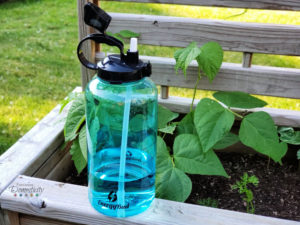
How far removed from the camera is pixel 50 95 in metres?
2.66

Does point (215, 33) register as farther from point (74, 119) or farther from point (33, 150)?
point (33, 150)

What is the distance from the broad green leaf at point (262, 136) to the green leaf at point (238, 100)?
1.7 inches

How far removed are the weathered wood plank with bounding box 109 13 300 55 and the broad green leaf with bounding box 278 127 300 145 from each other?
1.06 feet

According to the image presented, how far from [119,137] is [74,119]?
25cm

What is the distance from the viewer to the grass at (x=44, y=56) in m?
2.45

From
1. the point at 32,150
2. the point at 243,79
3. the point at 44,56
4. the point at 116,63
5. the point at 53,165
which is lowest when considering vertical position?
the point at 44,56

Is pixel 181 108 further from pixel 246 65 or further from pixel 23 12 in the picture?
pixel 23 12

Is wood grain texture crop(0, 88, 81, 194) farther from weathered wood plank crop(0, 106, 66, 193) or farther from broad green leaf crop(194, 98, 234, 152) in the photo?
broad green leaf crop(194, 98, 234, 152)

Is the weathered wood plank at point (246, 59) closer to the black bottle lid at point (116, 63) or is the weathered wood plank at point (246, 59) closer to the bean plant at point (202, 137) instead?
the bean plant at point (202, 137)

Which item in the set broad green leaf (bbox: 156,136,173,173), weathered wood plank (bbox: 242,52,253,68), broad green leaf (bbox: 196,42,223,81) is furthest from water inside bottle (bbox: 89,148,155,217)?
weathered wood plank (bbox: 242,52,253,68)

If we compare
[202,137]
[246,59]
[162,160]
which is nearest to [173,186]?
[162,160]

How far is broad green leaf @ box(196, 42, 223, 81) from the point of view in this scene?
1369 millimetres

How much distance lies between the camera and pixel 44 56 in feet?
10.7

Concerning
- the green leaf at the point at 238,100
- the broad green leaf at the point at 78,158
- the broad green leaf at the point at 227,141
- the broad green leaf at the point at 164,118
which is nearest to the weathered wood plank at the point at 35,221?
the broad green leaf at the point at 78,158
